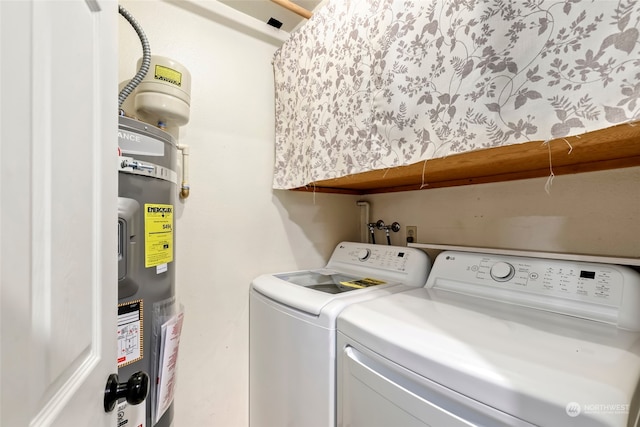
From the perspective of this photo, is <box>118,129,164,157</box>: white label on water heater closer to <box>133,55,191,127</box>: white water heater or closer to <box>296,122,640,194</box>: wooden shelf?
<box>133,55,191,127</box>: white water heater

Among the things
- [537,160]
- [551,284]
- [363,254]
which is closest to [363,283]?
[363,254]

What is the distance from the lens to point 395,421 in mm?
690

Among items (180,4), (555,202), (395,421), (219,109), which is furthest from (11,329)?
(180,4)

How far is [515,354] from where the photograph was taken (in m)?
0.60

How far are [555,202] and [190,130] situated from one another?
5.39 feet

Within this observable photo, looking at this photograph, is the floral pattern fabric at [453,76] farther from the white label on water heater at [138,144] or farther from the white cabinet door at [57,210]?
the white cabinet door at [57,210]

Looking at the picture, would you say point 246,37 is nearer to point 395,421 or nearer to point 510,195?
point 510,195

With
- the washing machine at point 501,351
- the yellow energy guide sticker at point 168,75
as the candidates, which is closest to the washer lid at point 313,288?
the washing machine at point 501,351

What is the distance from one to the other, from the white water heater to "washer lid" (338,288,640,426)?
104 centimetres

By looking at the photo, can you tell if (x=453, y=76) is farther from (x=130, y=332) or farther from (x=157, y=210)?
(x=130, y=332)

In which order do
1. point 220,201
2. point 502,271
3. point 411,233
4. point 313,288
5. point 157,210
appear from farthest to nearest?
point 411,233, point 220,201, point 313,288, point 502,271, point 157,210

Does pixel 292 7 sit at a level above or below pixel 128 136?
above

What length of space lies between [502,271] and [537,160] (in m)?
0.42

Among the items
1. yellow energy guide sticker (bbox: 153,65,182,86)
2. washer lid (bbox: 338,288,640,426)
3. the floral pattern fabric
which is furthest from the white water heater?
washer lid (bbox: 338,288,640,426)
